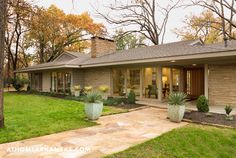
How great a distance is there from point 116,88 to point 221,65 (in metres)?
7.06

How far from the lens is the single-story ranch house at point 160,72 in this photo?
999 centimetres

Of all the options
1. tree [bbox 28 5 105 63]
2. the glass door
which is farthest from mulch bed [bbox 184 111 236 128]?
tree [bbox 28 5 105 63]

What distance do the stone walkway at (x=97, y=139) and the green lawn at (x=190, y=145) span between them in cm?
32

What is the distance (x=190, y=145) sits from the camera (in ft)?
16.6

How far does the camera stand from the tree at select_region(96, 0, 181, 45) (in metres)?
24.8

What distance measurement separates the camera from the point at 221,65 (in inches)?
411

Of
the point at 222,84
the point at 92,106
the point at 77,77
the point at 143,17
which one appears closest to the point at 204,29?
the point at 143,17

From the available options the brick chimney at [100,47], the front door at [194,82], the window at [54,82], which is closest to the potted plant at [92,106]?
the front door at [194,82]

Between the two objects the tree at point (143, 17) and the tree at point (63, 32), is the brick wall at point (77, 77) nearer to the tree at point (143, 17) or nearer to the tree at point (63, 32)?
the tree at point (143, 17)

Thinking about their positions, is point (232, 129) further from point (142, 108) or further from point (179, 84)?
point (179, 84)

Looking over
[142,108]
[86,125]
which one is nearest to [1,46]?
[86,125]

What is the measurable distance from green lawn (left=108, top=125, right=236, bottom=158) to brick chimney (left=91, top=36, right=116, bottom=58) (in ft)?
41.4

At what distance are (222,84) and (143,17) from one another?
17.6m

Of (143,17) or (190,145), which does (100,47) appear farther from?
(190,145)
